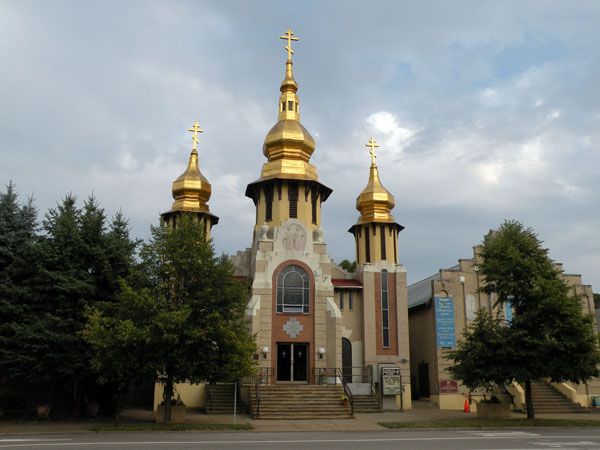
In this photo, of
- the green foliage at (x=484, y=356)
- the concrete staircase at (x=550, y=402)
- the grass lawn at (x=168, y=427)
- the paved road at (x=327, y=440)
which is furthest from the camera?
the concrete staircase at (x=550, y=402)

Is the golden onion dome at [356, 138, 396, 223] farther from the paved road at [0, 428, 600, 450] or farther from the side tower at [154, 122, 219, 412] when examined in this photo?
the paved road at [0, 428, 600, 450]

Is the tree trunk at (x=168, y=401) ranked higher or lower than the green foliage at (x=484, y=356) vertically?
lower

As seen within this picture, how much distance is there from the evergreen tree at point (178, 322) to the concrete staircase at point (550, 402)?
19.2 meters

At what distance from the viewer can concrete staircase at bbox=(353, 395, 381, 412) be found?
2952 cm

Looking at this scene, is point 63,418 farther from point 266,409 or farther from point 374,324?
point 374,324

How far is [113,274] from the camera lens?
25.0 meters

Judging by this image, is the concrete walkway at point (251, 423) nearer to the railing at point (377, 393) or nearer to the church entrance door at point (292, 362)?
the railing at point (377, 393)

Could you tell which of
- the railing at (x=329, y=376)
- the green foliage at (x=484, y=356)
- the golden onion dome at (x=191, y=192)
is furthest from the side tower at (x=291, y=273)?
the green foliage at (x=484, y=356)

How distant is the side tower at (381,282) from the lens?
34781 mm

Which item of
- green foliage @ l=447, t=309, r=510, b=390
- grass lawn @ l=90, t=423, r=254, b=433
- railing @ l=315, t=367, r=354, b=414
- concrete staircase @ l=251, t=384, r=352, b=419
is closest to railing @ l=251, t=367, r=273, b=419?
concrete staircase @ l=251, t=384, r=352, b=419

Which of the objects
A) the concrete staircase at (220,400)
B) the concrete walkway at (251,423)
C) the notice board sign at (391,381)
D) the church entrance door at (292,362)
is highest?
the church entrance door at (292,362)

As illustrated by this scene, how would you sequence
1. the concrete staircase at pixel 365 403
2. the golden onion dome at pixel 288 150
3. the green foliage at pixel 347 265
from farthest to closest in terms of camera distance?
the green foliage at pixel 347 265, the golden onion dome at pixel 288 150, the concrete staircase at pixel 365 403

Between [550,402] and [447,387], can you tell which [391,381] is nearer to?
[447,387]

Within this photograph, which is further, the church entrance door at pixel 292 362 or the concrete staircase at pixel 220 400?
the church entrance door at pixel 292 362
